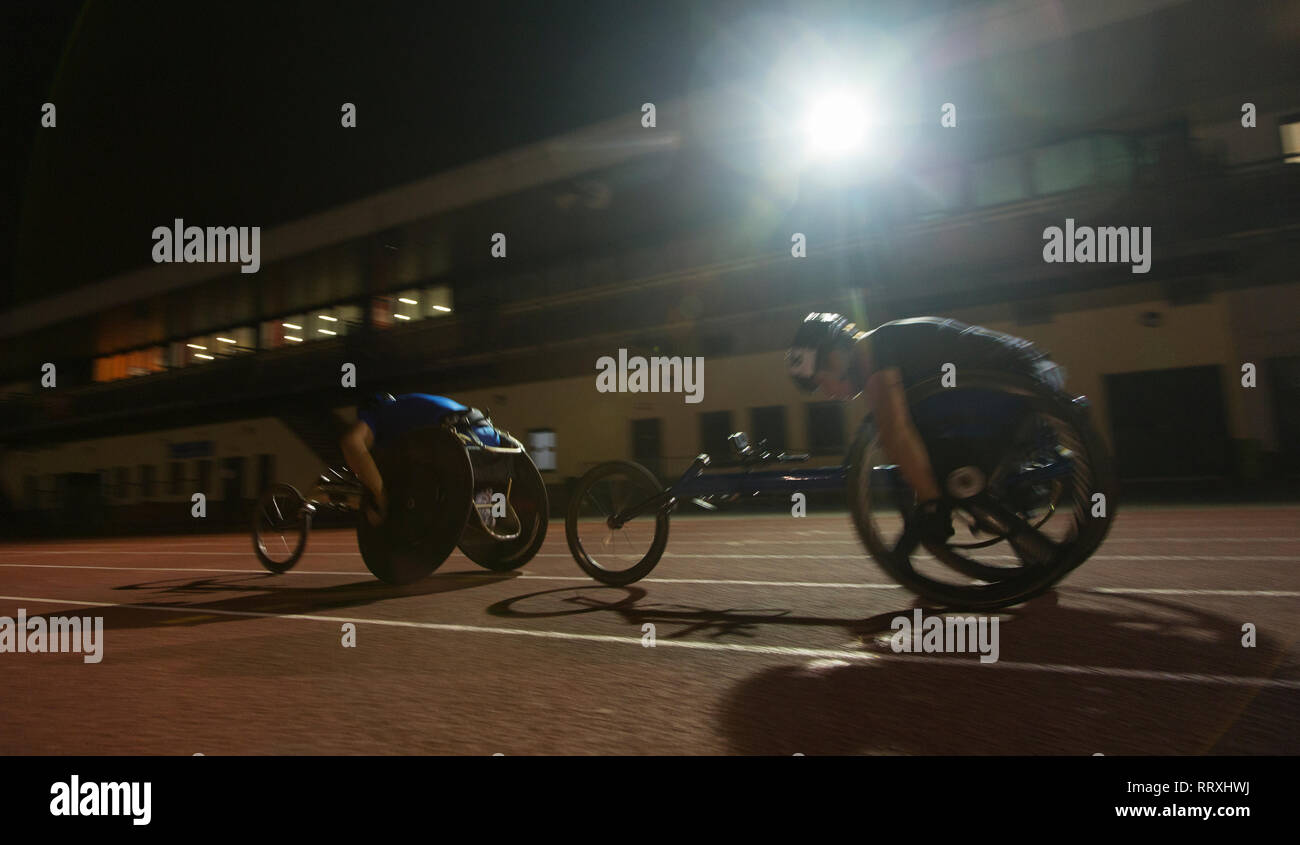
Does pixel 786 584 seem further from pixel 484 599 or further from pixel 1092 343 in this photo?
pixel 1092 343

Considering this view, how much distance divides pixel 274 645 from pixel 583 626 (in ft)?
4.68

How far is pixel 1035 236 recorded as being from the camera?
61.5ft

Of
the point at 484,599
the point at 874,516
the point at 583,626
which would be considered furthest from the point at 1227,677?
the point at 484,599

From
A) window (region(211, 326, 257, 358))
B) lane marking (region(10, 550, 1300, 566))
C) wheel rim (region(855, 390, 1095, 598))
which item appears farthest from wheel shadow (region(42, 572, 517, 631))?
window (region(211, 326, 257, 358))

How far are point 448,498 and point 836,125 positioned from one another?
1930cm

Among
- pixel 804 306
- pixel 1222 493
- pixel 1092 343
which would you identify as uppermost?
pixel 804 306

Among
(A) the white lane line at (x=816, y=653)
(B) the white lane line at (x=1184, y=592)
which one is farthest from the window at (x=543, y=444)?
(B) the white lane line at (x=1184, y=592)

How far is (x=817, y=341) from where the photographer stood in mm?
3617

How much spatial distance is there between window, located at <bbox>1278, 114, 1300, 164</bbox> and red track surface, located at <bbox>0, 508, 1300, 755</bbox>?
17899 millimetres

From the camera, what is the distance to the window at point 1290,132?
685 inches

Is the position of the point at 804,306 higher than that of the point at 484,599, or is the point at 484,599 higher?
the point at 804,306

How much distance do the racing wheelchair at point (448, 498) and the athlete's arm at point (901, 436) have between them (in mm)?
2734

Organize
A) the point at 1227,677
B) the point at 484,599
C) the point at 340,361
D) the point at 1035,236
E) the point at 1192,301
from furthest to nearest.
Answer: the point at 340,361, the point at 1035,236, the point at 1192,301, the point at 484,599, the point at 1227,677

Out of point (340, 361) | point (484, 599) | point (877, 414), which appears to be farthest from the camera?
point (340, 361)
